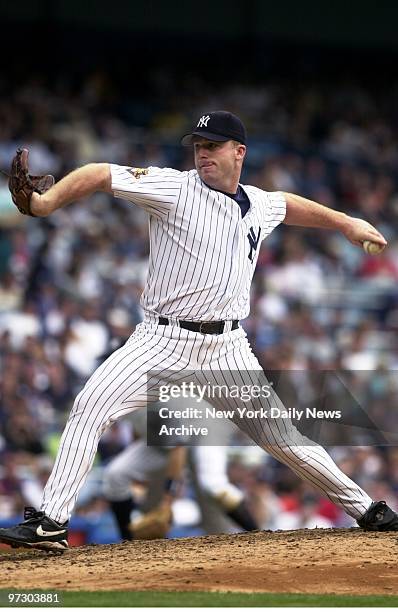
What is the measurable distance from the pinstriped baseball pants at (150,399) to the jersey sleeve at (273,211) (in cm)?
51

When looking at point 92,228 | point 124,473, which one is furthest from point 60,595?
point 92,228

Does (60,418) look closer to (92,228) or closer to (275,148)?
(92,228)

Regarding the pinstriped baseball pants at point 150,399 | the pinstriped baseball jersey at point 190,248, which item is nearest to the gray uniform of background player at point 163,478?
the pinstriped baseball pants at point 150,399

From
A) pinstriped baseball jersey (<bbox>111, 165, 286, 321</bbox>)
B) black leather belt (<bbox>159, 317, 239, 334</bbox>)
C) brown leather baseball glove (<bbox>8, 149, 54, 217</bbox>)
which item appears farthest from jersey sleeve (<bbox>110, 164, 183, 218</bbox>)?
black leather belt (<bbox>159, 317, 239, 334</bbox>)

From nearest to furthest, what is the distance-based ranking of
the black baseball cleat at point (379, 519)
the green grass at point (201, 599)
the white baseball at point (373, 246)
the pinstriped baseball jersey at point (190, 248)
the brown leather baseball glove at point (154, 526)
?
1. the green grass at point (201, 599)
2. the pinstriped baseball jersey at point (190, 248)
3. the white baseball at point (373, 246)
4. the black baseball cleat at point (379, 519)
5. the brown leather baseball glove at point (154, 526)

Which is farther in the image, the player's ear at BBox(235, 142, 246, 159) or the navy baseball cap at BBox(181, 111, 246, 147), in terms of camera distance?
the player's ear at BBox(235, 142, 246, 159)

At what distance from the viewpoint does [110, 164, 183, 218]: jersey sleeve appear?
15.6 ft

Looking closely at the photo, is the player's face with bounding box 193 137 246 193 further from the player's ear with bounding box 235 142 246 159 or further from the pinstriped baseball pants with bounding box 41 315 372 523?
the pinstriped baseball pants with bounding box 41 315 372 523

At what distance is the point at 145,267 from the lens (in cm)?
1130

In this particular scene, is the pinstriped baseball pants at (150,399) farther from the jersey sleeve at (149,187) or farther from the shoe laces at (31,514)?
the jersey sleeve at (149,187)

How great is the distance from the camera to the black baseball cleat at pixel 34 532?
4.64 m

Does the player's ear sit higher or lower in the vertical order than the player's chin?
higher

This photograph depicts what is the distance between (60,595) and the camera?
4.23 metres

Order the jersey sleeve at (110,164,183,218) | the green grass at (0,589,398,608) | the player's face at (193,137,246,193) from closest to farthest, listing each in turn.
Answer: the green grass at (0,589,398,608)
the jersey sleeve at (110,164,183,218)
the player's face at (193,137,246,193)
